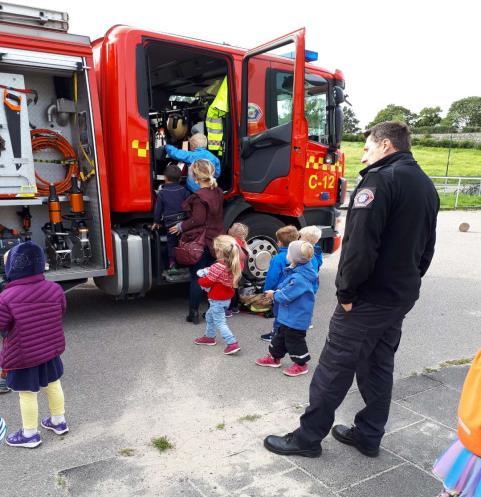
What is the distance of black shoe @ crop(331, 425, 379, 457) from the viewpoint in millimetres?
2850

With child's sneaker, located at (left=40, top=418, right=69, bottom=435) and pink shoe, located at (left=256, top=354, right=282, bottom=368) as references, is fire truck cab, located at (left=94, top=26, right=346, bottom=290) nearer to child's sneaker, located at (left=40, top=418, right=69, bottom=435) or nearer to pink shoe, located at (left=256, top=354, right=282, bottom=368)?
pink shoe, located at (left=256, top=354, right=282, bottom=368)

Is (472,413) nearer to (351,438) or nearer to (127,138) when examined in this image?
(351,438)

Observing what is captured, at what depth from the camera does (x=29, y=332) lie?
2.76 m

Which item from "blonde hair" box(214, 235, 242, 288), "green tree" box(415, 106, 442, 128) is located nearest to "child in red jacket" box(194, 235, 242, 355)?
"blonde hair" box(214, 235, 242, 288)

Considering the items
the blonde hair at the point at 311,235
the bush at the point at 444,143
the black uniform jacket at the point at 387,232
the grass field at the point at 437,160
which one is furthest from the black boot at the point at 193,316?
the bush at the point at 444,143

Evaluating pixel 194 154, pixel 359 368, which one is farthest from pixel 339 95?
pixel 359 368

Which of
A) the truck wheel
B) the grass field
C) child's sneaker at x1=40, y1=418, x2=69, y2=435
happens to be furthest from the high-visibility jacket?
the grass field

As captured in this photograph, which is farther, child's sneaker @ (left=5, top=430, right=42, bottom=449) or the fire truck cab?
the fire truck cab

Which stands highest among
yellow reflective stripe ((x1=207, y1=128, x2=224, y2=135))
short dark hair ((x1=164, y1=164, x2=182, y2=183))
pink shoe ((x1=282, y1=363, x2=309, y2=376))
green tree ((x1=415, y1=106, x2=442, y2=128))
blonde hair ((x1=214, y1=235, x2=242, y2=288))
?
green tree ((x1=415, y1=106, x2=442, y2=128))

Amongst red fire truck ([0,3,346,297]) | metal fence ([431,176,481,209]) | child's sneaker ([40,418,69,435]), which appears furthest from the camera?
metal fence ([431,176,481,209])

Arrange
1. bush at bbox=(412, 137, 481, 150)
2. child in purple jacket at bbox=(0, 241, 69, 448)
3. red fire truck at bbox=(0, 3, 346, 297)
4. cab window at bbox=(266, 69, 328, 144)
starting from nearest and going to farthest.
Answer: child in purple jacket at bbox=(0, 241, 69, 448)
red fire truck at bbox=(0, 3, 346, 297)
cab window at bbox=(266, 69, 328, 144)
bush at bbox=(412, 137, 481, 150)

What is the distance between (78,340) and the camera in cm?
464

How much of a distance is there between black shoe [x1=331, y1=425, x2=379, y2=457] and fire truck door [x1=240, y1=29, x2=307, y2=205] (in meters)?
2.87

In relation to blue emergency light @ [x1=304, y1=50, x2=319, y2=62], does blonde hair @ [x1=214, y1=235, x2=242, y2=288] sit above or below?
below
